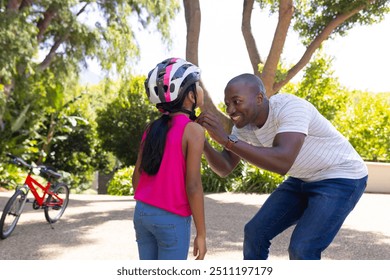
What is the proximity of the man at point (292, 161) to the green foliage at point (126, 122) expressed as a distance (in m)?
17.3

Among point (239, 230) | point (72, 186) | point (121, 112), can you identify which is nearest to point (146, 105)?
point (121, 112)

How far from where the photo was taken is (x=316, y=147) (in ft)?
10.4

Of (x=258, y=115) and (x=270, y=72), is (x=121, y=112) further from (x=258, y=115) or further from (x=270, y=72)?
(x=258, y=115)

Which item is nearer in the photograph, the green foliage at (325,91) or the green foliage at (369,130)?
the green foliage at (325,91)

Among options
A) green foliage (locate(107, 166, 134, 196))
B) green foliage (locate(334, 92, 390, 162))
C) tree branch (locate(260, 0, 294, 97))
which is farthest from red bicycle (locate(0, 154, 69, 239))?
green foliage (locate(334, 92, 390, 162))

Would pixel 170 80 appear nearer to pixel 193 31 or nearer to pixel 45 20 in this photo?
pixel 193 31

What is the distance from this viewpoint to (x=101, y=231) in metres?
7.42

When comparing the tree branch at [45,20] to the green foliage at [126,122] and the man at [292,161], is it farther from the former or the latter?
the man at [292,161]

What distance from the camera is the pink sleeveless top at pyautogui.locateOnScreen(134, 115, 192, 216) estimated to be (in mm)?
2654

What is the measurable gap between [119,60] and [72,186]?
504 centimetres

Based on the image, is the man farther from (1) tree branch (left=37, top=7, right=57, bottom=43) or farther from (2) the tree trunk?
(1) tree branch (left=37, top=7, right=57, bottom=43)

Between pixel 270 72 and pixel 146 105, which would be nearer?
pixel 270 72

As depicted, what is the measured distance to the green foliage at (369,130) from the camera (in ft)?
54.3

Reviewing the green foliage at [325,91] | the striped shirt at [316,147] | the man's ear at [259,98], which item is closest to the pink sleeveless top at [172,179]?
the man's ear at [259,98]
